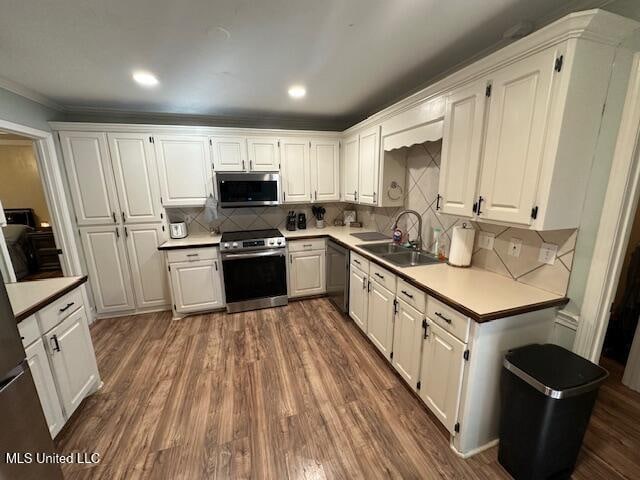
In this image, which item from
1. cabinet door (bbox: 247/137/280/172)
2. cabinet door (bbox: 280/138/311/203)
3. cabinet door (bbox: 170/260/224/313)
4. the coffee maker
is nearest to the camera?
cabinet door (bbox: 170/260/224/313)

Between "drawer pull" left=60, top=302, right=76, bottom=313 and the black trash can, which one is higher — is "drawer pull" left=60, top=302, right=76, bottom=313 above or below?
above

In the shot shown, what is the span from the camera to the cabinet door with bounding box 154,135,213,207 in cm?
299

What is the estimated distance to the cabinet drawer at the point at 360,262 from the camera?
2.41 metres

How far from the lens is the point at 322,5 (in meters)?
1.33

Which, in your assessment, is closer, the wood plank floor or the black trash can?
the black trash can

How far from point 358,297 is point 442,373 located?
1.16 metres

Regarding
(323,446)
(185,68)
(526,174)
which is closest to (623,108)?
(526,174)

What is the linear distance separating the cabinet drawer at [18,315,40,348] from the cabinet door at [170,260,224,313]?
1531mm

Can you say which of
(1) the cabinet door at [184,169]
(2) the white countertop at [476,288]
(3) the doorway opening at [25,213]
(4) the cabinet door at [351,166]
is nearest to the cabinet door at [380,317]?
(2) the white countertop at [476,288]

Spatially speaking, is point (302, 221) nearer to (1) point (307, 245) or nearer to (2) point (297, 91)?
(1) point (307, 245)

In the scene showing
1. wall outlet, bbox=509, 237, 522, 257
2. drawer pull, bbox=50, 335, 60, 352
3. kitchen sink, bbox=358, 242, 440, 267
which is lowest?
drawer pull, bbox=50, 335, 60, 352

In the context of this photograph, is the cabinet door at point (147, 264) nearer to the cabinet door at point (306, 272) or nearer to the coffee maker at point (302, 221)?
the cabinet door at point (306, 272)

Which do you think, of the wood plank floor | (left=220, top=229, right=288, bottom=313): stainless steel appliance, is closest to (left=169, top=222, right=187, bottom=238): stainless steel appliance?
(left=220, top=229, right=288, bottom=313): stainless steel appliance

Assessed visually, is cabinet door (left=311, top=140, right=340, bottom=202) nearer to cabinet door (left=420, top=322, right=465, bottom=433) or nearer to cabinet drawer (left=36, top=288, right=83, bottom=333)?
cabinet door (left=420, top=322, right=465, bottom=433)
